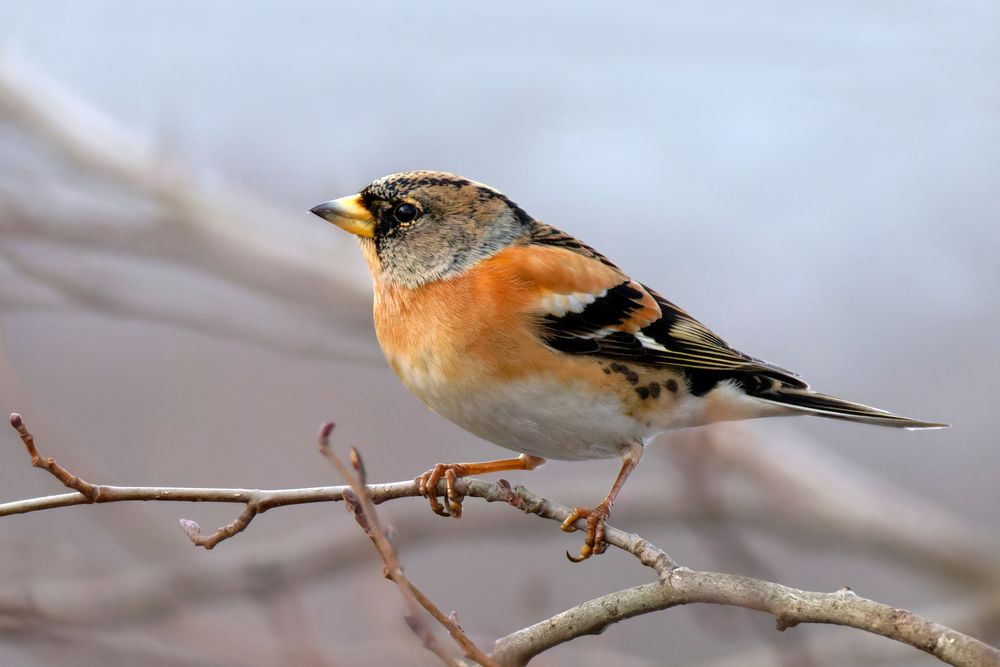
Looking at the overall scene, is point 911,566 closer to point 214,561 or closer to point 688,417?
point 688,417

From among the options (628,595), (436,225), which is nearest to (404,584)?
(628,595)

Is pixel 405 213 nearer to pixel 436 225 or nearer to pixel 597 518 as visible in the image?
pixel 436 225

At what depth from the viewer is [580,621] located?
84.9 inches

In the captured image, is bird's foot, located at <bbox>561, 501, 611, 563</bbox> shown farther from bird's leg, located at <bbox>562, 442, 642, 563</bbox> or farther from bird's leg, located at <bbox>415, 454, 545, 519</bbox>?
bird's leg, located at <bbox>415, 454, 545, 519</bbox>

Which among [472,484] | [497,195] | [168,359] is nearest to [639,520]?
[497,195]

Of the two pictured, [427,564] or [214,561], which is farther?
[427,564]

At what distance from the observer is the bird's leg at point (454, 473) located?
2754 millimetres

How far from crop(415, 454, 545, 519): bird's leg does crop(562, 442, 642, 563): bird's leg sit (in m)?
0.31

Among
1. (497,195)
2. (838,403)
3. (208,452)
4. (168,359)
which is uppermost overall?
(497,195)

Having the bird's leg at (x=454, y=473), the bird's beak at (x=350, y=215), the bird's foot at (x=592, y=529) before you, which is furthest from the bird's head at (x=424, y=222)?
the bird's foot at (x=592, y=529)

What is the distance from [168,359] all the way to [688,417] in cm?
492

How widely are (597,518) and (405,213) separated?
3.91ft

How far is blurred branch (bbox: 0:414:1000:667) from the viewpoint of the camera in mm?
1819

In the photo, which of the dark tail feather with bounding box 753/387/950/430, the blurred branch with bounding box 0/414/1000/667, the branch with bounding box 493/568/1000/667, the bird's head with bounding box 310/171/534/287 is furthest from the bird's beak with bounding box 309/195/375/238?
the branch with bounding box 493/568/1000/667
